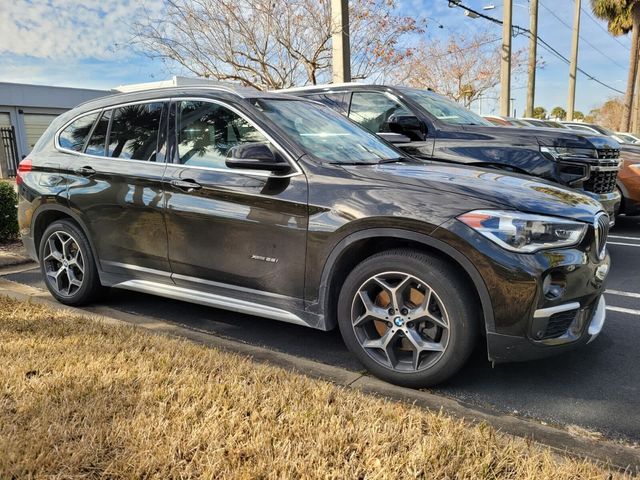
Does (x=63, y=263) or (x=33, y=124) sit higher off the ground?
(x=33, y=124)

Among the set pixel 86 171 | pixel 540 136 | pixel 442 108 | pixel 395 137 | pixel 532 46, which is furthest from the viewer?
pixel 532 46

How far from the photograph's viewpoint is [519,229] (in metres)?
3.00

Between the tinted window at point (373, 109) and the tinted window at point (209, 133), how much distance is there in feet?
9.64

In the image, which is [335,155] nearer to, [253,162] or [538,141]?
[253,162]

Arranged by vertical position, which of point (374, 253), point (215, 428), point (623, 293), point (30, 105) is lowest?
point (623, 293)

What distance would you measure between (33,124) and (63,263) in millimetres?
24356

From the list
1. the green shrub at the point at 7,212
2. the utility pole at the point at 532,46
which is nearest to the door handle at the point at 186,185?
the green shrub at the point at 7,212

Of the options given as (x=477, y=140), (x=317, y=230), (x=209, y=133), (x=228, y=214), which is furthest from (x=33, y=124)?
(x=317, y=230)

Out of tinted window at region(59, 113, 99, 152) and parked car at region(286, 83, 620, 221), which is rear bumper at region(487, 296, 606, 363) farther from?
tinted window at region(59, 113, 99, 152)

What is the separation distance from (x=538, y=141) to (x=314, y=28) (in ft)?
25.7

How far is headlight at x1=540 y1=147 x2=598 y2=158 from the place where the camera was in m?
5.96

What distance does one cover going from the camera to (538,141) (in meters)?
6.01

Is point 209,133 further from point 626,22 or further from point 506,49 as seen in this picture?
point 626,22

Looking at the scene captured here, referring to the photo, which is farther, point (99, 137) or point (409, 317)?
point (99, 137)
